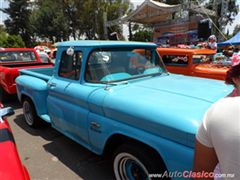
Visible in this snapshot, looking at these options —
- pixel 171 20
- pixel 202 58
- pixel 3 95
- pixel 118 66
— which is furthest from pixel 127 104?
pixel 171 20

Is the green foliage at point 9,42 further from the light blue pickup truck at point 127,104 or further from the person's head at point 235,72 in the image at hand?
the person's head at point 235,72

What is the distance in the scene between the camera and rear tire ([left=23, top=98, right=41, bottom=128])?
4.47m

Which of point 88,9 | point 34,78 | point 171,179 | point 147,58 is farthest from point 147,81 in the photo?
point 88,9

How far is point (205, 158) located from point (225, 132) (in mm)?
271

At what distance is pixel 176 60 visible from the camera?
585cm

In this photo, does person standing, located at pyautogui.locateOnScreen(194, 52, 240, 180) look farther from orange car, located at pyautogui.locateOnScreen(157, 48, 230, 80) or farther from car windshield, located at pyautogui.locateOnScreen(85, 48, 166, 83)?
orange car, located at pyautogui.locateOnScreen(157, 48, 230, 80)

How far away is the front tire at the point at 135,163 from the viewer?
2.19 metres

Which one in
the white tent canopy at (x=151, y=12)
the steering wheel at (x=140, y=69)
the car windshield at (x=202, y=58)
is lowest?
the car windshield at (x=202, y=58)

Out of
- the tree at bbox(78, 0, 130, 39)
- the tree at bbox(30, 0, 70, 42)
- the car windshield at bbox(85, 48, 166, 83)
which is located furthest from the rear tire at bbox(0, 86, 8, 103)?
the tree at bbox(30, 0, 70, 42)

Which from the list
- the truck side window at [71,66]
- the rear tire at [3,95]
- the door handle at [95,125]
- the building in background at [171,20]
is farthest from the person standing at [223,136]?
the building in background at [171,20]

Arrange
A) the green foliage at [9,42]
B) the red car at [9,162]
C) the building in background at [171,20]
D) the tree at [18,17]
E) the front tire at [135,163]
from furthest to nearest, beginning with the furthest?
the tree at [18,17] < the green foliage at [9,42] < the building in background at [171,20] < the front tire at [135,163] < the red car at [9,162]

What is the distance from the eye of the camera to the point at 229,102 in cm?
113

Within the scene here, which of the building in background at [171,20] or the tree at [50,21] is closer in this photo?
the building in background at [171,20]

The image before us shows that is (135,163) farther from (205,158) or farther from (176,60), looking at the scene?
(176,60)
